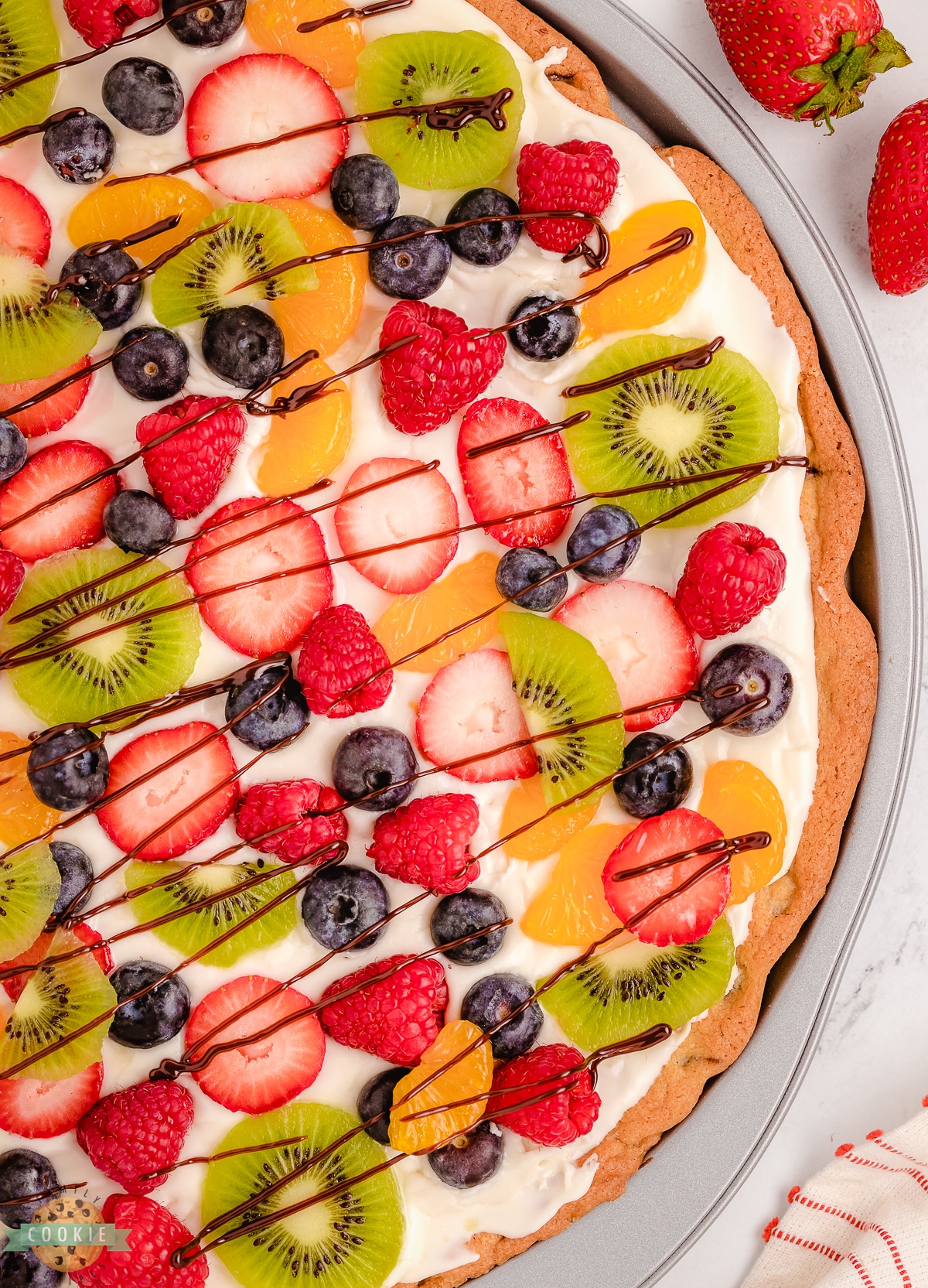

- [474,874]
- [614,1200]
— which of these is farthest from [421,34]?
[614,1200]

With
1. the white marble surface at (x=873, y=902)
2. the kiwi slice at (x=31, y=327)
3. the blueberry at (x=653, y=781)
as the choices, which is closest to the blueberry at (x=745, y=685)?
the blueberry at (x=653, y=781)

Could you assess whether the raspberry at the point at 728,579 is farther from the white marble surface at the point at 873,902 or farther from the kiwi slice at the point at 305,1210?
the kiwi slice at the point at 305,1210

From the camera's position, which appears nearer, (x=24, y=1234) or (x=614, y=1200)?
(x=24, y=1234)

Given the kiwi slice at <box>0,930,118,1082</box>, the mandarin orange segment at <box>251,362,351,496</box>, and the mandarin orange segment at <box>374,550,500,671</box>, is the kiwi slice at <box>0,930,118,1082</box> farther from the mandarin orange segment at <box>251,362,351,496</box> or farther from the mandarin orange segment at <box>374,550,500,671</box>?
the mandarin orange segment at <box>251,362,351,496</box>

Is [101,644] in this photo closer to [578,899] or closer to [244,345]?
[244,345]

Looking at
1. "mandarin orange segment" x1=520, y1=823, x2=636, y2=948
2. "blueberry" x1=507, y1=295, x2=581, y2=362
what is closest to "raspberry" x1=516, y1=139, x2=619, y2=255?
"blueberry" x1=507, y1=295, x2=581, y2=362

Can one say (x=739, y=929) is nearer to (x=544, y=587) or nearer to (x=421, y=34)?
(x=544, y=587)

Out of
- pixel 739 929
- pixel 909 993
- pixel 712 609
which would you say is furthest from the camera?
pixel 909 993
